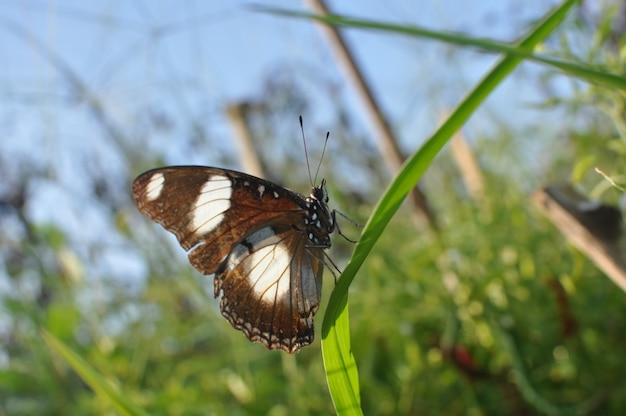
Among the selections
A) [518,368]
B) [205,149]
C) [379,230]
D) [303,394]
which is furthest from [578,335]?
[205,149]

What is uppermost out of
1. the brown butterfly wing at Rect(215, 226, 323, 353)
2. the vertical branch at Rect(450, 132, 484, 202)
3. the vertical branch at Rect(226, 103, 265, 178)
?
the vertical branch at Rect(226, 103, 265, 178)

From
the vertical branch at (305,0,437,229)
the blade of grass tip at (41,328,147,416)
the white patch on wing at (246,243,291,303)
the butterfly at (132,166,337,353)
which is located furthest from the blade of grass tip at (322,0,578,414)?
the vertical branch at (305,0,437,229)

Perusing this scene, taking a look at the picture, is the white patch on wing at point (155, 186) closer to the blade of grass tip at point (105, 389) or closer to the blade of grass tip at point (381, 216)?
the blade of grass tip at point (105, 389)

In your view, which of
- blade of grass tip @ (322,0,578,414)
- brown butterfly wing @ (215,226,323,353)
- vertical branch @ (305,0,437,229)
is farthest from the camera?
vertical branch @ (305,0,437,229)

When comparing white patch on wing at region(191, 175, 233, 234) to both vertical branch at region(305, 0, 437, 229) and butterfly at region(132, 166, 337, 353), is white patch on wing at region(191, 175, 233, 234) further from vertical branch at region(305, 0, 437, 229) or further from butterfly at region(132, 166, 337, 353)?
vertical branch at region(305, 0, 437, 229)

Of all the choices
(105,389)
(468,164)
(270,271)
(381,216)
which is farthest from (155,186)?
(468,164)
